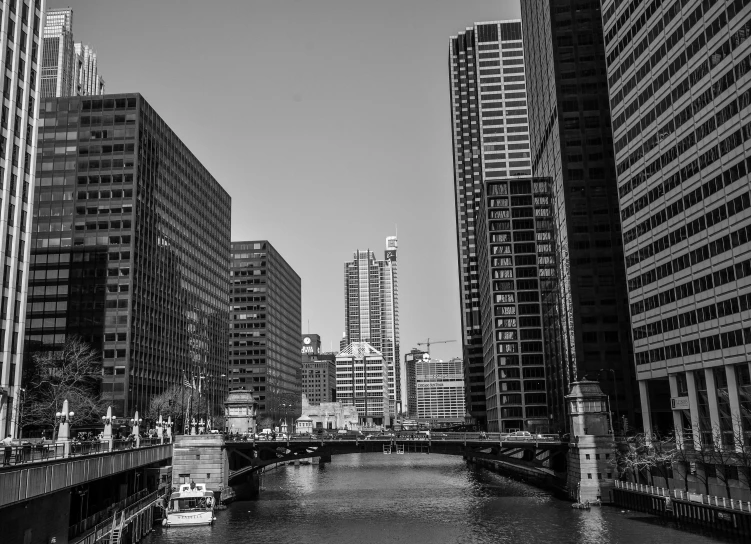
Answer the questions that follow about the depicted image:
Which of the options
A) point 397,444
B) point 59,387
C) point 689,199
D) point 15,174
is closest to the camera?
point 689,199

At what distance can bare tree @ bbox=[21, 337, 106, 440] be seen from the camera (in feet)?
328

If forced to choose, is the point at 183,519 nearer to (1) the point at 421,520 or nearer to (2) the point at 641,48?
(1) the point at 421,520

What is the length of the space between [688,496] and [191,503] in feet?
170

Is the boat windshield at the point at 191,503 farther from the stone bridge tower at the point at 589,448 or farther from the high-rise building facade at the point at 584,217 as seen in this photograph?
the high-rise building facade at the point at 584,217

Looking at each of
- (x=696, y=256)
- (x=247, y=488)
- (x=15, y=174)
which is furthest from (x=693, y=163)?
(x=15, y=174)

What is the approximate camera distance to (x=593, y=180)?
484ft

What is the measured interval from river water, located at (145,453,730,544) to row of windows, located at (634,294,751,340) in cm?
2462

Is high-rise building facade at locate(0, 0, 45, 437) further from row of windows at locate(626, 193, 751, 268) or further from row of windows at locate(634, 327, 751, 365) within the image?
row of windows at locate(626, 193, 751, 268)

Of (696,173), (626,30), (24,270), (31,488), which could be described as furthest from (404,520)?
(626,30)

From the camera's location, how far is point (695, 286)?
295 ft

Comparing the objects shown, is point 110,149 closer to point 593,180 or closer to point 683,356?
point 593,180

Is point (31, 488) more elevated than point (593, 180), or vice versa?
point (593, 180)

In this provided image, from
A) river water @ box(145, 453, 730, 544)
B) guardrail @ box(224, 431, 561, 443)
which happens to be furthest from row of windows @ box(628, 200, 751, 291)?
river water @ box(145, 453, 730, 544)

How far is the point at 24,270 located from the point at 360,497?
5390cm
